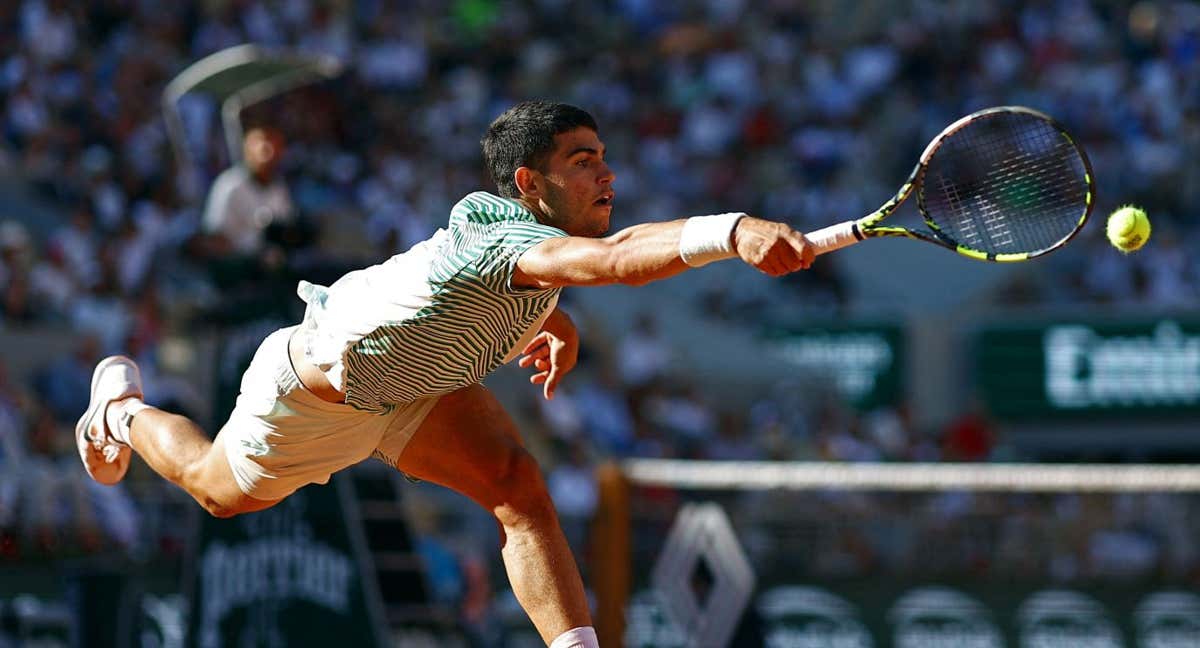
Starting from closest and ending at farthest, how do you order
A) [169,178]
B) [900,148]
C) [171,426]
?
[171,426] → [169,178] → [900,148]

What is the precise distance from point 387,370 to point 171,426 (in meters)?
1.35

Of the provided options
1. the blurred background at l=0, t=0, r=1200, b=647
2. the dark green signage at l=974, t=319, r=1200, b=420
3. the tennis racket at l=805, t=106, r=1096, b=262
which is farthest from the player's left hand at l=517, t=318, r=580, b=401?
the dark green signage at l=974, t=319, r=1200, b=420

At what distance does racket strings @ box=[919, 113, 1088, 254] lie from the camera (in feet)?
16.7

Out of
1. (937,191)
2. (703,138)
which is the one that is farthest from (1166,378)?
(937,191)

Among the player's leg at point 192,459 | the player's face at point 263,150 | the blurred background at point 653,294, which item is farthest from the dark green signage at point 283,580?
the player's leg at point 192,459

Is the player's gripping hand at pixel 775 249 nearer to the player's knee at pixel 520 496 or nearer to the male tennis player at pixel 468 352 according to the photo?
the male tennis player at pixel 468 352

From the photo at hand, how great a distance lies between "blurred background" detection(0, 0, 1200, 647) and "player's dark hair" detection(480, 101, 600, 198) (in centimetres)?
323

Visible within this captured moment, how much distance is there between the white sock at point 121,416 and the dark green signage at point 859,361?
11339 millimetres

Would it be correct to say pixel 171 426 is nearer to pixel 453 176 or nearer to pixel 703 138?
pixel 453 176

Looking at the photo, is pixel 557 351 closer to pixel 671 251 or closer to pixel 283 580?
pixel 671 251

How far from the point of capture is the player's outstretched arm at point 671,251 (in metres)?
4.29

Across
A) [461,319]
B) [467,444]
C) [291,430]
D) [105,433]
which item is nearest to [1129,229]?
[461,319]

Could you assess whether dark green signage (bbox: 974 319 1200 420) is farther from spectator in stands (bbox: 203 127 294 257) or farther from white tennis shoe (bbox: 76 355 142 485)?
white tennis shoe (bbox: 76 355 142 485)

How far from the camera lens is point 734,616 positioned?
8281mm
